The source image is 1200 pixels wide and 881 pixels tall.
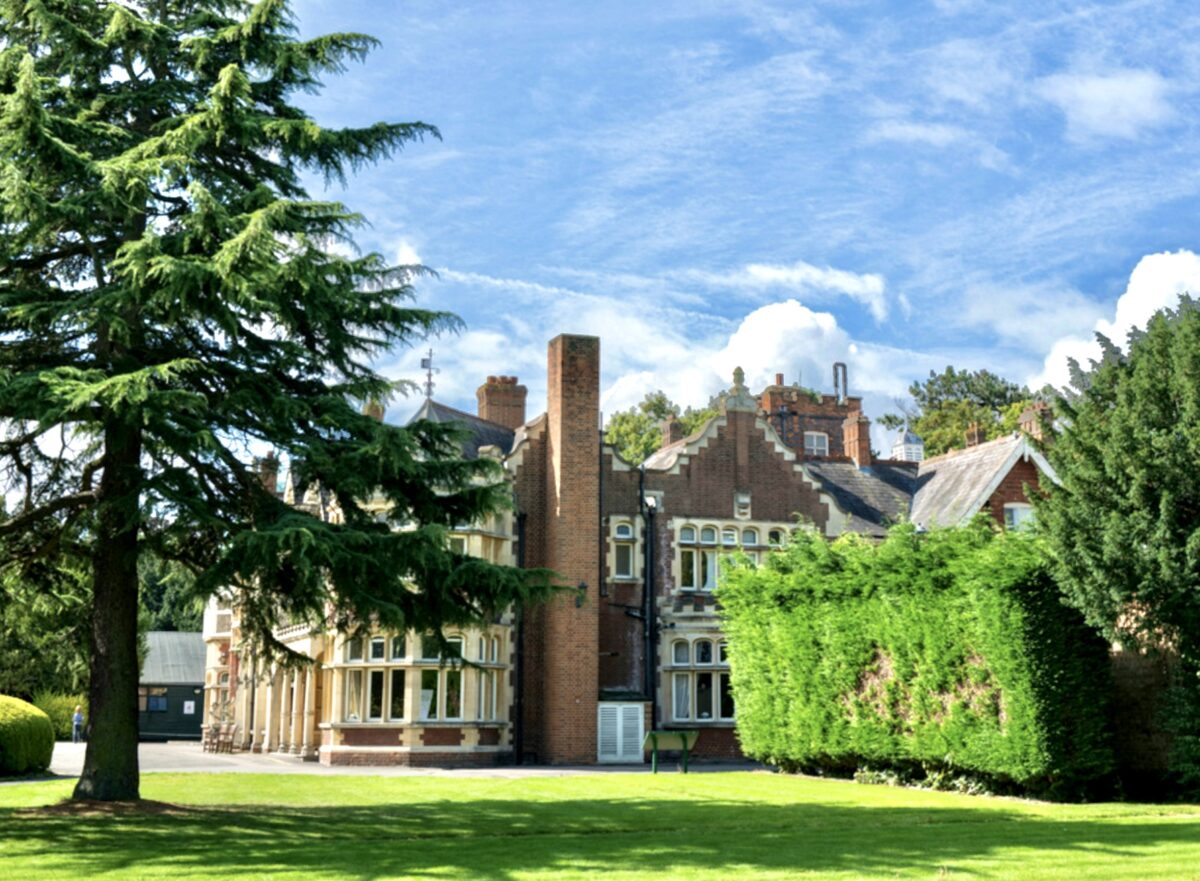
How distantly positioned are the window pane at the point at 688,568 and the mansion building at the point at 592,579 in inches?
1.6

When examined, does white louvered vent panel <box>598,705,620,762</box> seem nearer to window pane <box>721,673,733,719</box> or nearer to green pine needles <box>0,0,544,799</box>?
window pane <box>721,673,733,719</box>

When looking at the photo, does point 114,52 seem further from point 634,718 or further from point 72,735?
point 72,735

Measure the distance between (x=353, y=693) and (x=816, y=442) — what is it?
3601 cm

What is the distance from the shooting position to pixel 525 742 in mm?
34844

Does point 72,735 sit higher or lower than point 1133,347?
lower

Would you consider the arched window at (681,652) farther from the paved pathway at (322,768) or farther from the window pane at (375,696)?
the window pane at (375,696)

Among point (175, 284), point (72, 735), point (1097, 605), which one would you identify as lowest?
point (72, 735)

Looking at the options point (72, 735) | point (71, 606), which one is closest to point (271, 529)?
point (71, 606)

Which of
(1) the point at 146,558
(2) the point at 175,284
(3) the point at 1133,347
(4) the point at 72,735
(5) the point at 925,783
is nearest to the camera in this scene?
(2) the point at 175,284

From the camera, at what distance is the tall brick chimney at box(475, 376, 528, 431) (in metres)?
41.6

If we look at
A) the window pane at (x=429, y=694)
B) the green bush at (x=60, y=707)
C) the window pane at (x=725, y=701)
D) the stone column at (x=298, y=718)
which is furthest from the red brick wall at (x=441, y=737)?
the green bush at (x=60, y=707)

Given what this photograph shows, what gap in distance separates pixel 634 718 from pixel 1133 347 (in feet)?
58.5

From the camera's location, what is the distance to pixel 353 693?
112ft

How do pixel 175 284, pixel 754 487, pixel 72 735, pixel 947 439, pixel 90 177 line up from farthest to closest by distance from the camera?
pixel 947 439, pixel 72 735, pixel 754 487, pixel 90 177, pixel 175 284
